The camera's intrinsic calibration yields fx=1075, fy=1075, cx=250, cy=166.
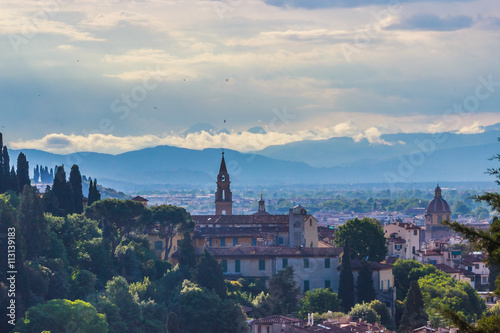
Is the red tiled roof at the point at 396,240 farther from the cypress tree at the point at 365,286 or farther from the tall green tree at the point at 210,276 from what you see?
the tall green tree at the point at 210,276

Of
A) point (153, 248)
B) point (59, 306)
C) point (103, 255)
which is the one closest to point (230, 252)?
point (153, 248)

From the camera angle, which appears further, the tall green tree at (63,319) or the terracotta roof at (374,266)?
the terracotta roof at (374,266)

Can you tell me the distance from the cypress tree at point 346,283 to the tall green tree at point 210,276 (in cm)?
611

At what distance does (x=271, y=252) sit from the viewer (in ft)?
198

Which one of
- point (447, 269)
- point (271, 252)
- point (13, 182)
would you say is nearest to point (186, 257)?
point (271, 252)

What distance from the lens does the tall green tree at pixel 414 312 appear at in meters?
47.7

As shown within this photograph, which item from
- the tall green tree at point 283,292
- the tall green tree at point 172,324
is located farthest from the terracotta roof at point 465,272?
the tall green tree at point 172,324

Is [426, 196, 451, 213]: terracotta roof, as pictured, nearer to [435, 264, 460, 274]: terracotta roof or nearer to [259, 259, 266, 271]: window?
[435, 264, 460, 274]: terracotta roof

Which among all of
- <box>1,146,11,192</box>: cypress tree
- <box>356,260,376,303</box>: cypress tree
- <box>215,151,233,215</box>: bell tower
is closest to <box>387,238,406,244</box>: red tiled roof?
<box>356,260,376,303</box>: cypress tree

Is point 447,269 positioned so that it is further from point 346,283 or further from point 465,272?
point 346,283

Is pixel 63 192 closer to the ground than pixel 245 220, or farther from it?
farther from it

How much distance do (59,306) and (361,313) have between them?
1411cm

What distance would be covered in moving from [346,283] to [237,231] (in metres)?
16.6

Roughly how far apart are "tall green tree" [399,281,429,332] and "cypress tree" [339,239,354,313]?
5107mm
